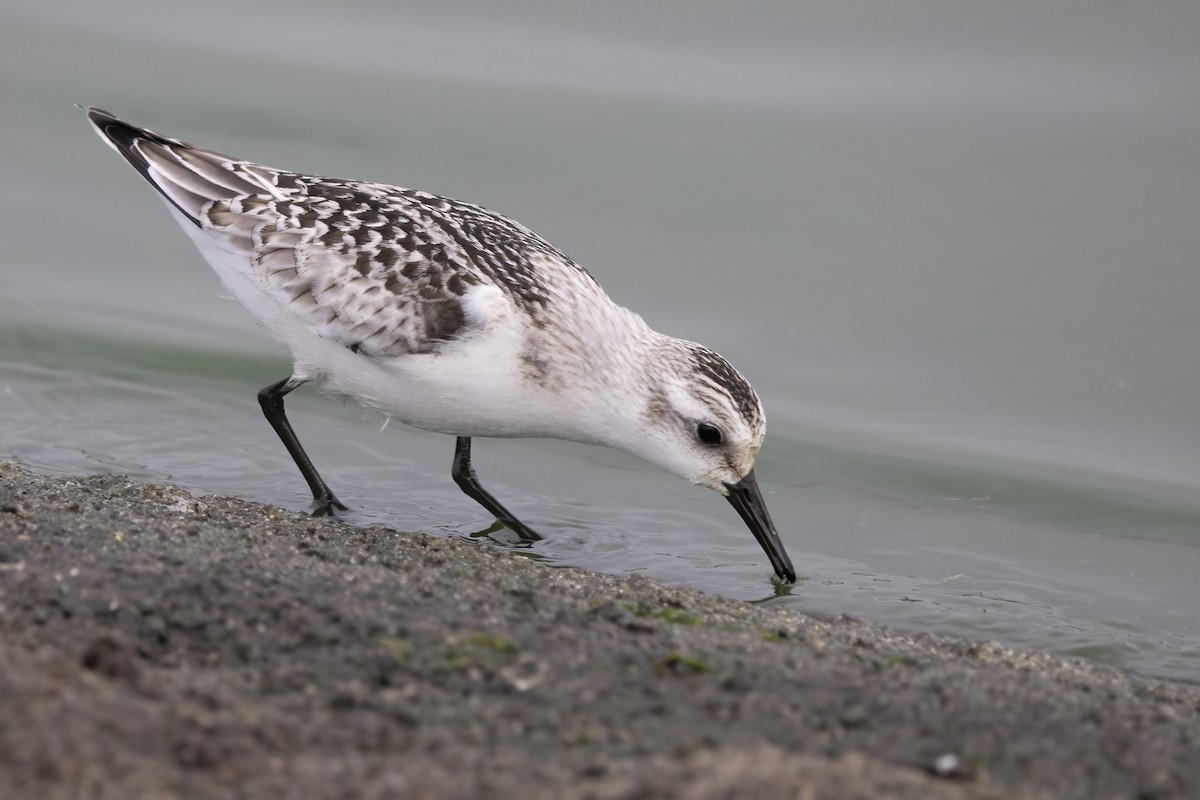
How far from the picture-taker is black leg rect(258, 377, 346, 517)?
814 centimetres

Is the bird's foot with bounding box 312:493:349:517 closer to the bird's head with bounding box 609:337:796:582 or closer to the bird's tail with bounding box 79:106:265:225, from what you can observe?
the bird's tail with bounding box 79:106:265:225

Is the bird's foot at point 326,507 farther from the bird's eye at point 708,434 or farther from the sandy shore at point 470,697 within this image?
the bird's eye at point 708,434

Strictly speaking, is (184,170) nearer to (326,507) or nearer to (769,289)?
(326,507)

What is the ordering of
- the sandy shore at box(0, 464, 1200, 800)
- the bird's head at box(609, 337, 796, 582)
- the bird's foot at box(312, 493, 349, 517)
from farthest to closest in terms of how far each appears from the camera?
1. the bird's foot at box(312, 493, 349, 517)
2. the bird's head at box(609, 337, 796, 582)
3. the sandy shore at box(0, 464, 1200, 800)

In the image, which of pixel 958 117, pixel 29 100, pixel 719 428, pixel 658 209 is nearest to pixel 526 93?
pixel 658 209

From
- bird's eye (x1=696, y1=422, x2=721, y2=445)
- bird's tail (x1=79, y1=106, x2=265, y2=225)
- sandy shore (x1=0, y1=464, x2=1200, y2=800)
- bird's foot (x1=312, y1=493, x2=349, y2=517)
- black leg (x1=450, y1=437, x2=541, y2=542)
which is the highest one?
bird's tail (x1=79, y1=106, x2=265, y2=225)

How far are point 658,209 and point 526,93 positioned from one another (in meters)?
1.80

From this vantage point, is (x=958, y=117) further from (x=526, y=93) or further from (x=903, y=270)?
(x=526, y=93)

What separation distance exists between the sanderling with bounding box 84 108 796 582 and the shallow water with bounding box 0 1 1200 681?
3.07ft

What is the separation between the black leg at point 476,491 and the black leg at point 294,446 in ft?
2.35

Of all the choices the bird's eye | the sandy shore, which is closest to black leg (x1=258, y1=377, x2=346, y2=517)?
the sandy shore

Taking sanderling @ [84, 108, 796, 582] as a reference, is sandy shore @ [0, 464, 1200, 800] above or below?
Result: below

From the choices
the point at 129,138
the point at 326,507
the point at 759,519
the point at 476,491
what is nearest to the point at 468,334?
the point at 476,491

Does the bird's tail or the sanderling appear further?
the bird's tail
